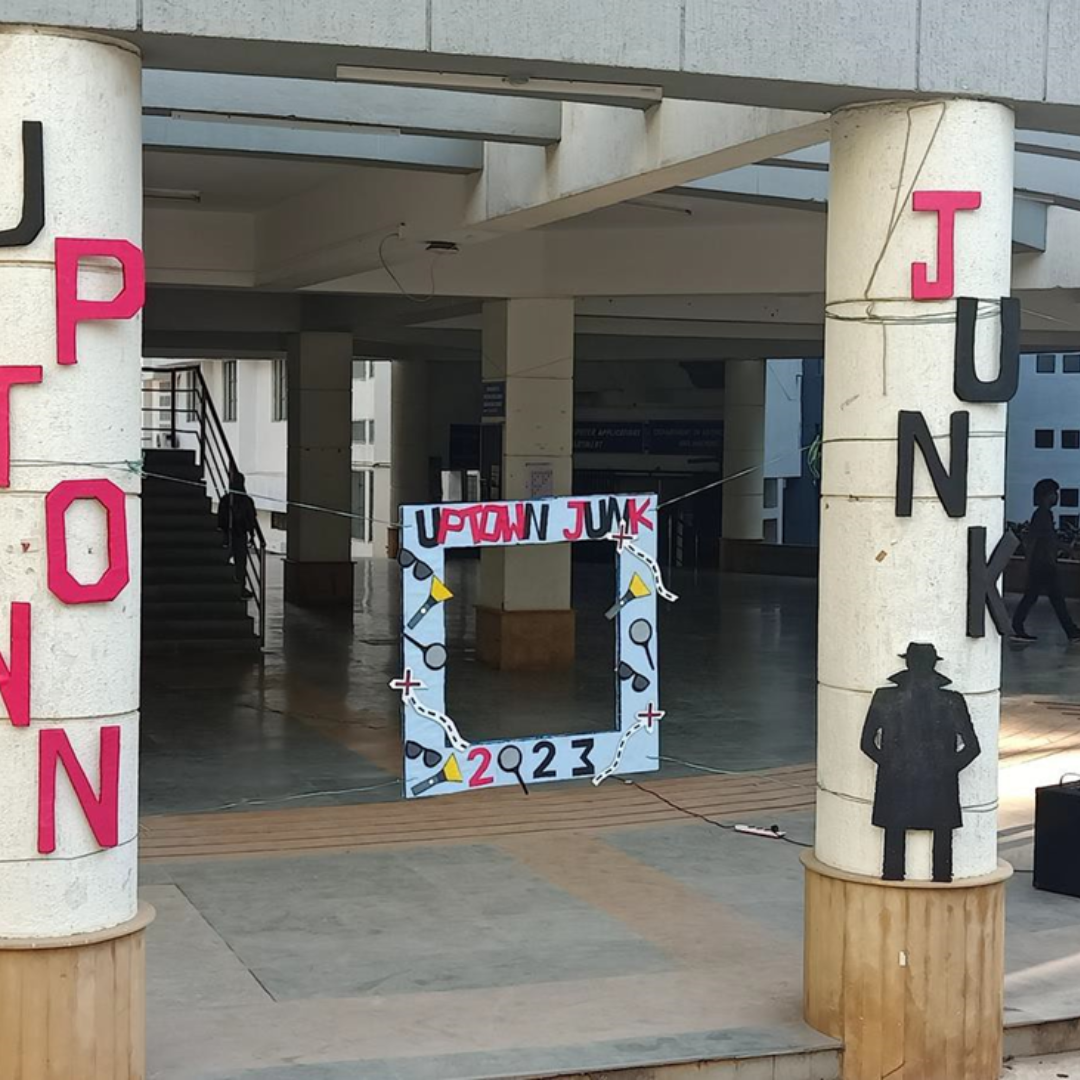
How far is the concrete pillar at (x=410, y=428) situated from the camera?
3269 cm

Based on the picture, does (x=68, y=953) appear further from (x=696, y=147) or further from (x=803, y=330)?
(x=803, y=330)

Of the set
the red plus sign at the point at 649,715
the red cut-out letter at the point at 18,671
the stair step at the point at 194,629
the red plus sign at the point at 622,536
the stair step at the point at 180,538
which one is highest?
the red plus sign at the point at 622,536

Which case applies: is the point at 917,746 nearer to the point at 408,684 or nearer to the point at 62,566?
the point at 62,566

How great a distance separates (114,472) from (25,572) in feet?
1.28

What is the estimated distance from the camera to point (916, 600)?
5.74m

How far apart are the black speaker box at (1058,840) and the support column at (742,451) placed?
21334 mm

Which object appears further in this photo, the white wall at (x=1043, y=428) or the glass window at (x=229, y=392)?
the glass window at (x=229, y=392)

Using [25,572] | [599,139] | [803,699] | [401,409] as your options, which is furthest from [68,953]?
[401,409]

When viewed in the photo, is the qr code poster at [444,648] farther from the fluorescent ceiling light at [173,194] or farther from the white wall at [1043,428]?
the white wall at [1043,428]

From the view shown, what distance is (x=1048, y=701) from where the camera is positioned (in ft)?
46.1

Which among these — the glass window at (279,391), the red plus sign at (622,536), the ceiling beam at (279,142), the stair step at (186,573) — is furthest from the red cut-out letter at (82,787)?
the glass window at (279,391)

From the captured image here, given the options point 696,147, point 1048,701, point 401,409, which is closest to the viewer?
point 696,147

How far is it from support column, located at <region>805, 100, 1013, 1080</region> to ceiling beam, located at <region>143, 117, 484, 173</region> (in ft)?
15.7

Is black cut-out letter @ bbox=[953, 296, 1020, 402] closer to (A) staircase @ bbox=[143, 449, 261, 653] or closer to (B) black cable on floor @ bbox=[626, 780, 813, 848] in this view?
(B) black cable on floor @ bbox=[626, 780, 813, 848]
